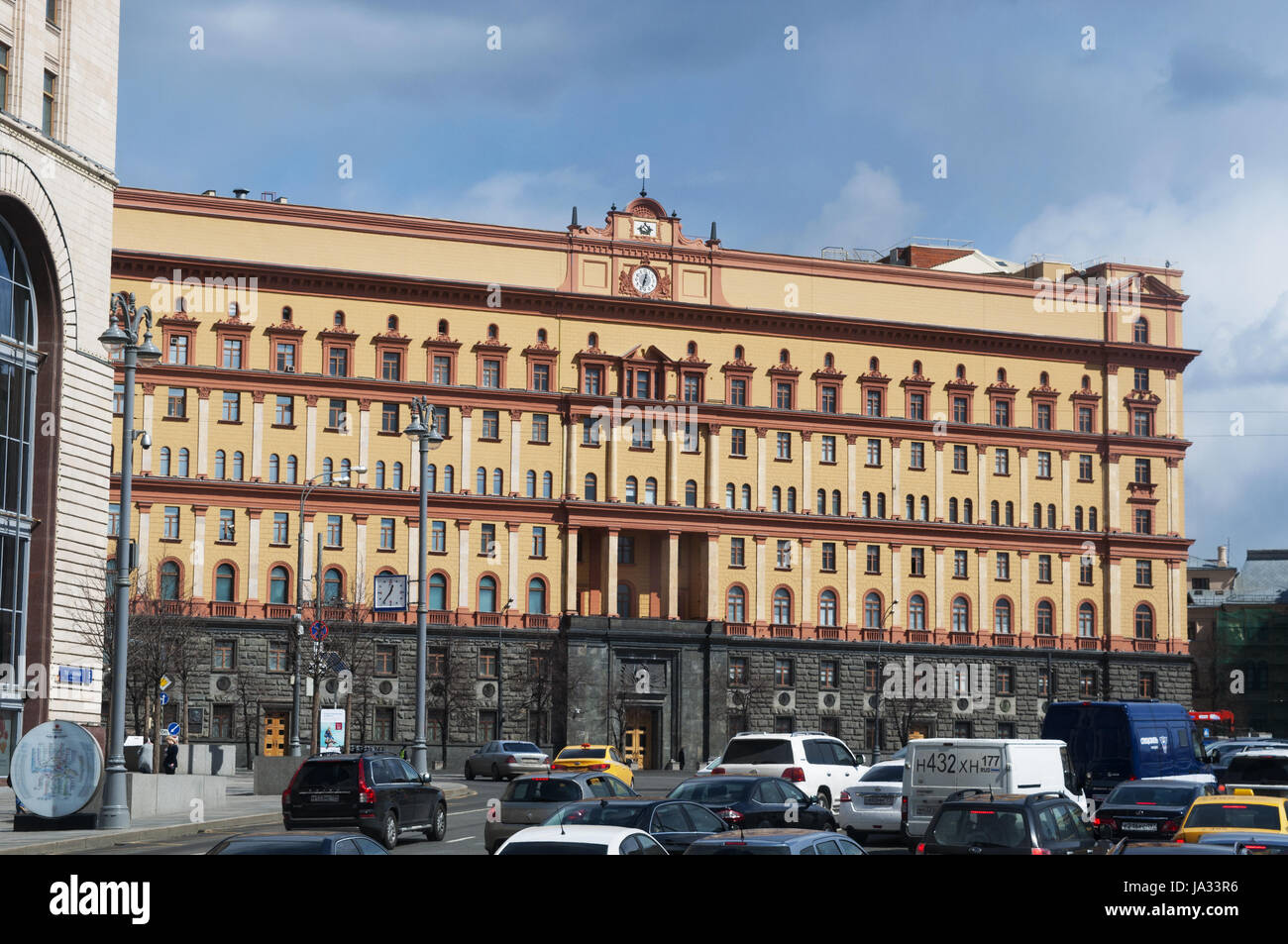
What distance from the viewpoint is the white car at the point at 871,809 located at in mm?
31438

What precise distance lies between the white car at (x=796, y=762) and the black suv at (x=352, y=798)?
9250 millimetres

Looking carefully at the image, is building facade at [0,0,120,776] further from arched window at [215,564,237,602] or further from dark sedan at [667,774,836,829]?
arched window at [215,564,237,602]

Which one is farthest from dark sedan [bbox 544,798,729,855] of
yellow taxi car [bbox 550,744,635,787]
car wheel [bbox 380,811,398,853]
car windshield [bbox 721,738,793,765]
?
yellow taxi car [bbox 550,744,635,787]

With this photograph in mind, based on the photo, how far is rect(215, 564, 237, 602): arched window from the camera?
272 feet

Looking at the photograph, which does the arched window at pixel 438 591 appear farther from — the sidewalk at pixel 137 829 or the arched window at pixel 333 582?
the sidewalk at pixel 137 829

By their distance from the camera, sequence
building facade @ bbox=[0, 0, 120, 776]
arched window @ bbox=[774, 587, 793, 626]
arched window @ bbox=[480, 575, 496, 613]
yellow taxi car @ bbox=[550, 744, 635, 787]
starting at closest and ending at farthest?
building facade @ bbox=[0, 0, 120, 776] < yellow taxi car @ bbox=[550, 744, 635, 787] < arched window @ bbox=[480, 575, 496, 613] < arched window @ bbox=[774, 587, 793, 626]

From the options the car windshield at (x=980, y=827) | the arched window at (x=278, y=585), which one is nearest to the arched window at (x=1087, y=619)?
the arched window at (x=278, y=585)

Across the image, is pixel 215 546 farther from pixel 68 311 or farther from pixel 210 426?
pixel 68 311

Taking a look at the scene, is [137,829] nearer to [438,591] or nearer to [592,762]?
[592,762]

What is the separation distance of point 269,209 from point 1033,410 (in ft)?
148

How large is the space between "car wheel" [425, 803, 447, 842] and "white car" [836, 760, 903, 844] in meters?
7.81

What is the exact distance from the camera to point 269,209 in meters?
84.6
